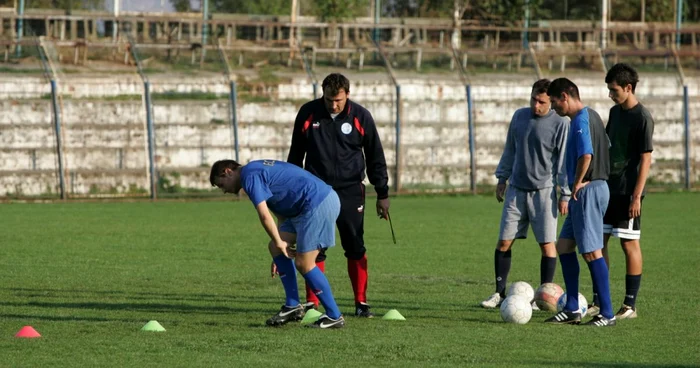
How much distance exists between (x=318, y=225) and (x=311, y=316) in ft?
3.05

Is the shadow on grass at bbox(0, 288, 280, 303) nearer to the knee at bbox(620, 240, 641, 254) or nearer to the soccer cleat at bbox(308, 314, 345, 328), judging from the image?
the soccer cleat at bbox(308, 314, 345, 328)

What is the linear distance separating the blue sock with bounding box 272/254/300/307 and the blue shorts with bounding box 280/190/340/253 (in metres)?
0.42

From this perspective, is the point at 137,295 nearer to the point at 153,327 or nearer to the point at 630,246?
the point at 153,327

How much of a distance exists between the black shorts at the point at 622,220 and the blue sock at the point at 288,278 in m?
2.79

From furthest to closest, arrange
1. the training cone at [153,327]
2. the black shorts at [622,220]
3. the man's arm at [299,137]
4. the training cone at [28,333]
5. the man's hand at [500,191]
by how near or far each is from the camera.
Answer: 1. the man's hand at [500,191]
2. the man's arm at [299,137]
3. the black shorts at [622,220]
4. the training cone at [153,327]
5. the training cone at [28,333]

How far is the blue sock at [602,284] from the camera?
9023 mm

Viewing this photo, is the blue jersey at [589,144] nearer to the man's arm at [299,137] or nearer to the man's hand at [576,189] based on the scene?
the man's hand at [576,189]

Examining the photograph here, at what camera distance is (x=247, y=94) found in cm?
2514

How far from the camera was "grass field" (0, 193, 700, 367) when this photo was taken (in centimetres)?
768

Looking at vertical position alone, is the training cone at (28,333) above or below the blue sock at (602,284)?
below

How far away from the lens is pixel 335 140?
31.8 ft

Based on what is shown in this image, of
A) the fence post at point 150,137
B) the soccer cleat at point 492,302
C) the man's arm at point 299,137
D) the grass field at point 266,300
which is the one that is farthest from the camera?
the fence post at point 150,137

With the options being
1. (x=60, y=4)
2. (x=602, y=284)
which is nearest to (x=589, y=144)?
(x=602, y=284)

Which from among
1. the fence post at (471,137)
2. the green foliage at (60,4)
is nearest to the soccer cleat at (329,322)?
the fence post at (471,137)
